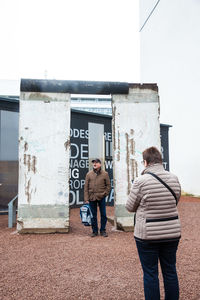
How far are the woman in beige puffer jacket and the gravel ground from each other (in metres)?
0.74

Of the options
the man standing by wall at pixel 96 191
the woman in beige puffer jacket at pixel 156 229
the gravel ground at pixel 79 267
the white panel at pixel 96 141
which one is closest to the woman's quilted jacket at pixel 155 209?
the woman in beige puffer jacket at pixel 156 229

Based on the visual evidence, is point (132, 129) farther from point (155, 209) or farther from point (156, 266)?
point (156, 266)

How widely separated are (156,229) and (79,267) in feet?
6.80

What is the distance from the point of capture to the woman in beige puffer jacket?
8.30ft

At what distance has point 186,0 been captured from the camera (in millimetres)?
17703

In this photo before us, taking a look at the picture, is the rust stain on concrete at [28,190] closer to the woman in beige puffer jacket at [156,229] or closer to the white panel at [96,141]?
the woman in beige puffer jacket at [156,229]

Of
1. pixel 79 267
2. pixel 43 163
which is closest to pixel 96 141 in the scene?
pixel 43 163

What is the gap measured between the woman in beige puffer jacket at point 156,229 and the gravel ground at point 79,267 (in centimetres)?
74

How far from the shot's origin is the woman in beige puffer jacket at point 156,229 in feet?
8.30

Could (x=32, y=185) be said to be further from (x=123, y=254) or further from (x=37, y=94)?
(x=123, y=254)

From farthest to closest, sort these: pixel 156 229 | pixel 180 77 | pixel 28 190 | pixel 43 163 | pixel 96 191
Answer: pixel 180 77
pixel 43 163
pixel 28 190
pixel 96 191
pixel 156 229

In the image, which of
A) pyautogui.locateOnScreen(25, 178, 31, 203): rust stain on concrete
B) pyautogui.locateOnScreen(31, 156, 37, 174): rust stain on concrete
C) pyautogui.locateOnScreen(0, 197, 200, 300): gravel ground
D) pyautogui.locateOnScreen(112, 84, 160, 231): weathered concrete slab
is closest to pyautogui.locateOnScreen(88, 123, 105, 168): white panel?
pyautogui.locateOnScreen(112, 84, 160, 231): weathered concrete slab

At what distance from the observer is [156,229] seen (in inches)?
99.2

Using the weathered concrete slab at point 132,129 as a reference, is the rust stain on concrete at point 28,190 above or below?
below
